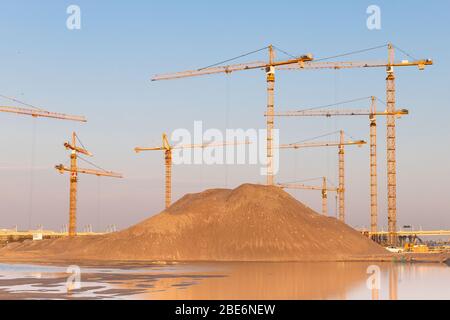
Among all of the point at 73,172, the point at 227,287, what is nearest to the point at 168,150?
the point at 73,172

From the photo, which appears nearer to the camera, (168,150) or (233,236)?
(233,236)

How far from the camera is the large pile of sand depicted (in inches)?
3152

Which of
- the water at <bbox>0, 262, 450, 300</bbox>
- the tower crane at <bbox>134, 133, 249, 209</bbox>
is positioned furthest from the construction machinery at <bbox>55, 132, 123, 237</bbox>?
the water at <bbox>0, 262, 450, 300</bbox>

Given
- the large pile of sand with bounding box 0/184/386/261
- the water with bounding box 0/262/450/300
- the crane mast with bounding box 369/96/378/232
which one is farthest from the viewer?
the crane mast with bounding box 369/96/378/232

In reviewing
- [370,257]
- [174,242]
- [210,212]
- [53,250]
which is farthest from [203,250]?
[53,250]

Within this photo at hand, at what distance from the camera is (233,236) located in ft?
272

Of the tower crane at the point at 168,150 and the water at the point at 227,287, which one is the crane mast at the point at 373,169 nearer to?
the tower crane at the point at 168,150

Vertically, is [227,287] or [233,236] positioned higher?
[233,236]

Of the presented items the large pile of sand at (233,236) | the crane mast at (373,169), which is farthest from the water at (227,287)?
the crane mast at (373,169)

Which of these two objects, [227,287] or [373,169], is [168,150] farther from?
[227,287]

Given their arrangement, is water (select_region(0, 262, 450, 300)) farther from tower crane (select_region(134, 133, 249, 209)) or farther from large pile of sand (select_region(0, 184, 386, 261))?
tower crane (select_region(134, 133, 249, 209))
